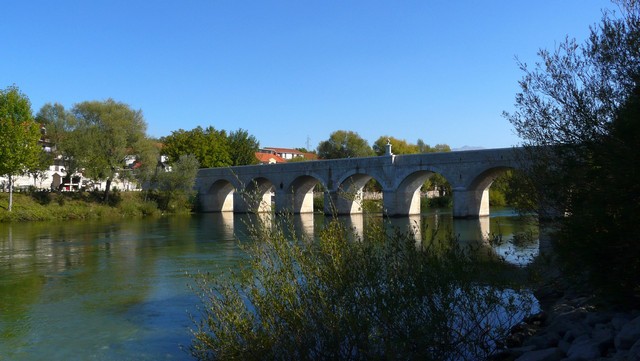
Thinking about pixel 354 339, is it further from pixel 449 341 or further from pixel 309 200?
pixel 309 200

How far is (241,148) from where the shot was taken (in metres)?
67.4

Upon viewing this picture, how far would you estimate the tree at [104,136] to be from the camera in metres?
43.5

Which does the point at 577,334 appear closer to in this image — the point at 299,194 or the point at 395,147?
the point at 299,194

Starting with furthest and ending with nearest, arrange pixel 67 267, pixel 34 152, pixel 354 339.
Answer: pixel 34 152
pixel 67 267
pixel 354 339

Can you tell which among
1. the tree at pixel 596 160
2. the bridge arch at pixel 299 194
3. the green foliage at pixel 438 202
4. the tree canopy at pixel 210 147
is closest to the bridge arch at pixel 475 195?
the bridge arch at pixel 299 194

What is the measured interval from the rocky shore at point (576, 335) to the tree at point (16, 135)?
36763 mm

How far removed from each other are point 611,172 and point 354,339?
3.23 meters

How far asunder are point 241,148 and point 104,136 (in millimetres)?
24138

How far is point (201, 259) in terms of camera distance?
17156 millimetres

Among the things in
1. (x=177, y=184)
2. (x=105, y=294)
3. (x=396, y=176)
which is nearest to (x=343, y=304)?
(x=105, y=294)

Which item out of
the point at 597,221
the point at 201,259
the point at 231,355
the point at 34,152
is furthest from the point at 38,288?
the point at 34,152

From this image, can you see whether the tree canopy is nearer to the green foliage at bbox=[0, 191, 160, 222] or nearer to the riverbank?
the green foliage at bbox=[0, 191, 160, 222]

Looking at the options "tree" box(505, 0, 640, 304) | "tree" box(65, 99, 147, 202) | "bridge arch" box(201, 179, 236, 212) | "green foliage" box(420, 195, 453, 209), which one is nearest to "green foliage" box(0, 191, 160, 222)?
"tree" box(65, 99, 147, 202)

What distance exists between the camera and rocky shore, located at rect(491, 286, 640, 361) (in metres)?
5.03
